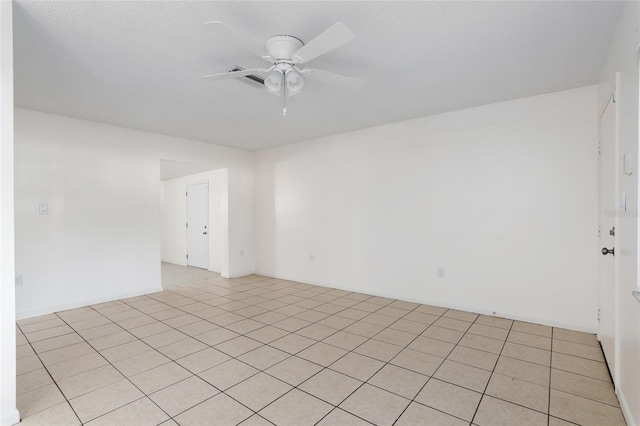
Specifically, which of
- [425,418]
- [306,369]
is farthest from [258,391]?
[425,418]

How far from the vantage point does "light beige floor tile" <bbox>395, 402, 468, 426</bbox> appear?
5.88 ft

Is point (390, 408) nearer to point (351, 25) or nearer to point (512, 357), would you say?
point (512, 357)

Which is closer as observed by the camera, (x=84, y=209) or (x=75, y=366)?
(x=75, y=366)

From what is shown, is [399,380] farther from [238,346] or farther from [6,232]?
[6,232]

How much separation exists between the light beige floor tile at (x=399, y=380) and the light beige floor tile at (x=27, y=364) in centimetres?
276

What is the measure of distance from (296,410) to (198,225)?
589 centimetres

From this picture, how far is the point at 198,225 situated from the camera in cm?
705

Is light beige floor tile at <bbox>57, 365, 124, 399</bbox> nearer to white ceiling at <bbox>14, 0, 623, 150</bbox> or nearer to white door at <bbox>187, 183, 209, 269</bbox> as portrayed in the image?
white ceiling at <bbox>14, 0, 623, 150</bbox>

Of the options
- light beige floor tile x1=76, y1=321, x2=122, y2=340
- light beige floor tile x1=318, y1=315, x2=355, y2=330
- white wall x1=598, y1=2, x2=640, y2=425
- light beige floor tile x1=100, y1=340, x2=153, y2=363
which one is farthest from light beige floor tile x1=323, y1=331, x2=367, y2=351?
light beige floor tile x1=76, y1=321, x2=122, y2=340

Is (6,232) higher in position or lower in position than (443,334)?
higher

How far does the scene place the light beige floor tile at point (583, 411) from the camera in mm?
1806

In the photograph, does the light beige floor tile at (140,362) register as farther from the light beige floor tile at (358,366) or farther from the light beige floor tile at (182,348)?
the light beige floor tile at (358,366)

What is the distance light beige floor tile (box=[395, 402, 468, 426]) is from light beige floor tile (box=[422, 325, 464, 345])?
1.13m

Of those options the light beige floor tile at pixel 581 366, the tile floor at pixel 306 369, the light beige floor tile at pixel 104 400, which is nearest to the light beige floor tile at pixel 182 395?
the tile floor at pixel 306 369
